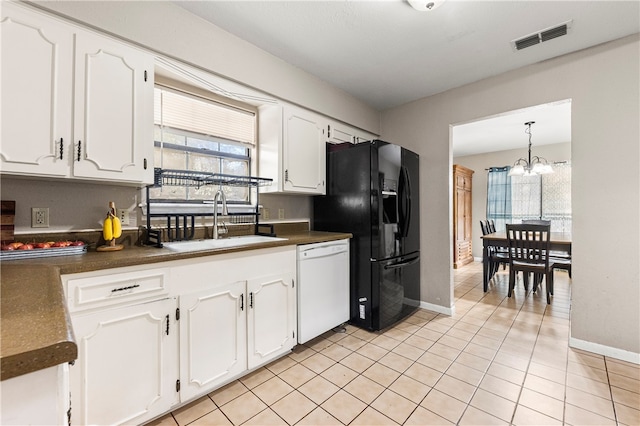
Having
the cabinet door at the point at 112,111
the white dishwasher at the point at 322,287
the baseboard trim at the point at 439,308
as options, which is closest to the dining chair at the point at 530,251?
the baseboard trim at the point at 439,308

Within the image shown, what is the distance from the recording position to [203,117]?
233 centimetres

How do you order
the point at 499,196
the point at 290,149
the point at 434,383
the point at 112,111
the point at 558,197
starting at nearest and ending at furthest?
the point at 112,111
the point at 434,383
the point at 290,149
the point at 558,197
the point at 499,196

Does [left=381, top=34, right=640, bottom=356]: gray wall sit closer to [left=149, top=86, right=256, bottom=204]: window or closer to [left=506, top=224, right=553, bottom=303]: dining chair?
[left=506, top=224, right=553, bottom=303]: dining chair

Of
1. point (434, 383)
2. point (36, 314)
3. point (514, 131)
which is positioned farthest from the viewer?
point (514, 131)

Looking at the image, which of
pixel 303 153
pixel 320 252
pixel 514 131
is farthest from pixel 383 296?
pixel 514 131

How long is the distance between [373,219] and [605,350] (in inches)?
81.5

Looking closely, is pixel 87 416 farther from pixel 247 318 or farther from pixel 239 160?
pixel 239 160

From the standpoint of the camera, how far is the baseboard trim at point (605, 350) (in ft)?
6.91

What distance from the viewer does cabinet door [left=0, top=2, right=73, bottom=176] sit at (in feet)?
4.26

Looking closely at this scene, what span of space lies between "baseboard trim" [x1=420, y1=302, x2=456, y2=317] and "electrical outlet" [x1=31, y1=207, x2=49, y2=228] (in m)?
3.39

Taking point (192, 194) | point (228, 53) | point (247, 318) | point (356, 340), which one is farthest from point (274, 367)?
point (228, 53)

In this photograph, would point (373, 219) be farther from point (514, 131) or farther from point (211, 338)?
point (514, 131)

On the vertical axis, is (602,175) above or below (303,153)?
below

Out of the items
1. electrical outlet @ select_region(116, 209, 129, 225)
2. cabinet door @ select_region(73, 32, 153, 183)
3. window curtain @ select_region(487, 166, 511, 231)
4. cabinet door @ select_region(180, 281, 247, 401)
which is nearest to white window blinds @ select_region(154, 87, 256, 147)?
cabinet door @ select_region(73, 32, 153, 183)
